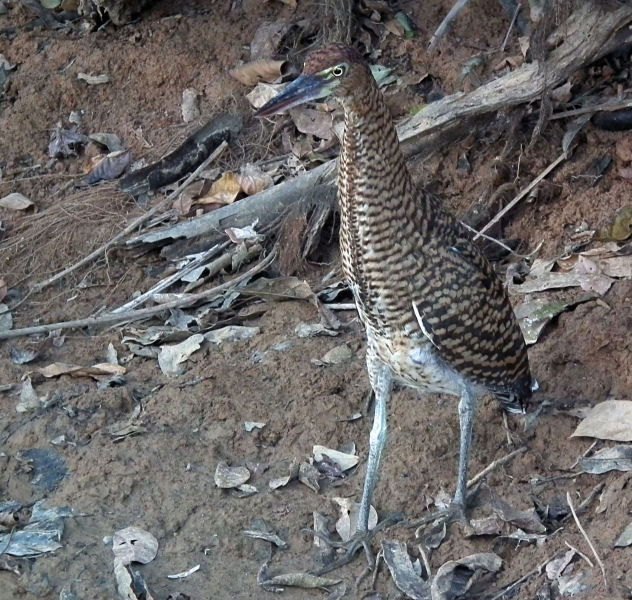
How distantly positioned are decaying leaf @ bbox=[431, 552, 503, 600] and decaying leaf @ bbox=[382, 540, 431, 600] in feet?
0.21

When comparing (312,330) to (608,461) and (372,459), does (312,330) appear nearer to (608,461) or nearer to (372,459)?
(372,459)

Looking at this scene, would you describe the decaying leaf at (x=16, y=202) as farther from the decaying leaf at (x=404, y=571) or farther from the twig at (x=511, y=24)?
the decaying leaf at (x=404, y=571)

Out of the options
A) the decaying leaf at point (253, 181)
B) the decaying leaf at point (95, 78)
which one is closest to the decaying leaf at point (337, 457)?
the decaying leaf at point (253, 181)

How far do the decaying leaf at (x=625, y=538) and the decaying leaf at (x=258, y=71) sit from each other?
15.2 feet

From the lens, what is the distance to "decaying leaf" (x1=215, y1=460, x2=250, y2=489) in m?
5.30

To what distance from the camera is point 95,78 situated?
854cm

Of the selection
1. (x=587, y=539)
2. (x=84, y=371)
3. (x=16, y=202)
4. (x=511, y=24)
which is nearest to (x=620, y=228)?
(x=511, y=24)

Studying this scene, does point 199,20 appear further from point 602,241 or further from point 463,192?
point 602,241

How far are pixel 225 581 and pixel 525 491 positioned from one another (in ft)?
4.91

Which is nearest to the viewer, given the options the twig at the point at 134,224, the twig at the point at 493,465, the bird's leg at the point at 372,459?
the bird's leg at the point at 372,459

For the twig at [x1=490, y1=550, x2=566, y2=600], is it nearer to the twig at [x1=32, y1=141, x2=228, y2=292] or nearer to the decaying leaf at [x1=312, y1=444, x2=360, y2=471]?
the decaying leaf at [x1=312, y1=444, x2=360, y2=471]

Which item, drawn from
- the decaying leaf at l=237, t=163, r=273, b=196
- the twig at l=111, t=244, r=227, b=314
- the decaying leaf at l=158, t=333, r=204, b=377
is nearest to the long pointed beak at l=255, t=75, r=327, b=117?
the decaying leaf at l=158, t=333, r=204, b=377

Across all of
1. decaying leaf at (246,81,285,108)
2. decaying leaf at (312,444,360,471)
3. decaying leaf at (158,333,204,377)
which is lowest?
decaying leaf at (312,444,360,471)

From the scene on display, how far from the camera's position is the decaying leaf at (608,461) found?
490 centimetres
